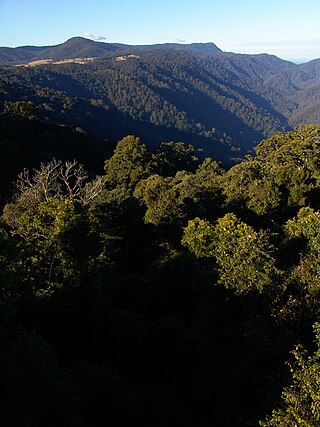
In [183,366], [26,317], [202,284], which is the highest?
[202,284]

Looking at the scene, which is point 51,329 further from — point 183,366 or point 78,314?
point 183,366

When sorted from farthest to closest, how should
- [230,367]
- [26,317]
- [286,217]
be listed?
[286,217] → [26,317] → [230,367]

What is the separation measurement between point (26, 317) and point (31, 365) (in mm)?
4917

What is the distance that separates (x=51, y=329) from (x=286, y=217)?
67.8 feet

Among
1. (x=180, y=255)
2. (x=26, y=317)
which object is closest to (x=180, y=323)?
(x=180, y=255)

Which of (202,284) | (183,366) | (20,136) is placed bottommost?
(183,366)

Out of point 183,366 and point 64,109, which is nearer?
point 183,366

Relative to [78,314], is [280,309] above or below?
above

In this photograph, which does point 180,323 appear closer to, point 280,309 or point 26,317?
point 280,309

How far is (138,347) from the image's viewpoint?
1415 centimetres

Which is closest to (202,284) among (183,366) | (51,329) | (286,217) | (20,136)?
(183,366)

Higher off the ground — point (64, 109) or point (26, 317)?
point (64, 109)

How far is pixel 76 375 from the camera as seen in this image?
10.9 m

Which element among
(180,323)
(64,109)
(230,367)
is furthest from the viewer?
(64,109)
